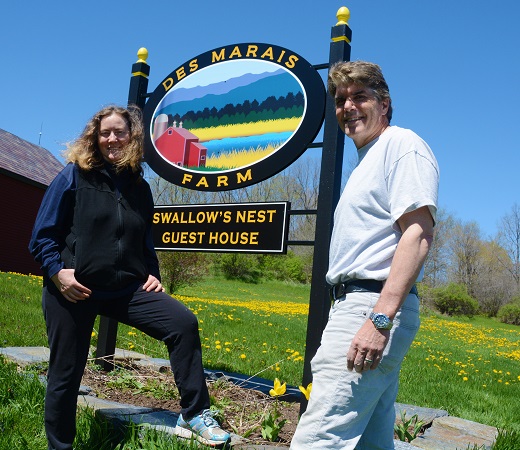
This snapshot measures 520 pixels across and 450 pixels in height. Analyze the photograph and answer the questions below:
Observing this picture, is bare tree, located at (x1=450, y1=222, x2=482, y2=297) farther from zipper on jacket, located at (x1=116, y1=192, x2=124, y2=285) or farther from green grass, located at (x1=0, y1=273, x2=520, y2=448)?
zipper on jacket, located at (x1=116, y1=192, x2=124, y2=285)

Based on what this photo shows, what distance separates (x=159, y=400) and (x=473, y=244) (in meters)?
50.8

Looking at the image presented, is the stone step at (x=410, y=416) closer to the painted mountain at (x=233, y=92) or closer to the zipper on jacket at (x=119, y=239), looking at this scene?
the zipper on jacket at (x=119, y=239)

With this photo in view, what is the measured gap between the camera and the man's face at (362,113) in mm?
2068

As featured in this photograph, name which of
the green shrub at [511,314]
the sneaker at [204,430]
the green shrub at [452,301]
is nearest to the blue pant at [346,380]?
the sneaker at [204,430]

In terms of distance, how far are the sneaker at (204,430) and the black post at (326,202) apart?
3.14ft

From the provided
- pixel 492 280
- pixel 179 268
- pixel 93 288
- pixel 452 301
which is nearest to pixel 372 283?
pixel 93 288

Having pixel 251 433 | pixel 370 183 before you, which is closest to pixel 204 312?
pixel 251 433

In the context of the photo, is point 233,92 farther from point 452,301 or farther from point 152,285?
point 452,301

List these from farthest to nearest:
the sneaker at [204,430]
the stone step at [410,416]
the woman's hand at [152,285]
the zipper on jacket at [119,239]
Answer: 1. the stone step at [410,416]
2. the woman's hand at [152,285]
3. the zipper on jacket at [119,239]
4. the sneaker at [204,430]

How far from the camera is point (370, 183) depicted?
190cm

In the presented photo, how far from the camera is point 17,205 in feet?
70.7

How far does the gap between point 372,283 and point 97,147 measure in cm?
183

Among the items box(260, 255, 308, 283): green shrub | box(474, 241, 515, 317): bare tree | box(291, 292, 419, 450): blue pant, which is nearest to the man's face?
box(291, 292, 419, 450): blue pant

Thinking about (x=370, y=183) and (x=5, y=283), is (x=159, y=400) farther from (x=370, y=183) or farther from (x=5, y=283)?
(x=5, y=283)
